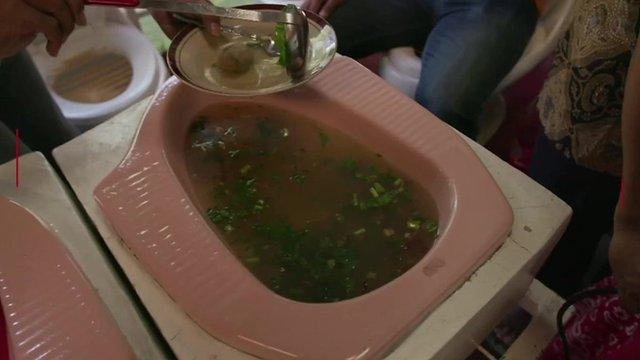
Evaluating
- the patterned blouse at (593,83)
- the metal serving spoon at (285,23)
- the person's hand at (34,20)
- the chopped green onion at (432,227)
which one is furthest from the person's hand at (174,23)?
the patterned blouse at (593,83)

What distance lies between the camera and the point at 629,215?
2.19 feet

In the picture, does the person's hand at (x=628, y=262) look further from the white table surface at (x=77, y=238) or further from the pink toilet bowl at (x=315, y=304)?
the white table surface at (x=77, y=238)

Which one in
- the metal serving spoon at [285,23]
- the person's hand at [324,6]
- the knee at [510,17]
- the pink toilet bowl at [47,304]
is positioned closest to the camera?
the pink toilet bowl at [47,304]

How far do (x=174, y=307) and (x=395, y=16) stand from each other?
3.18 ft

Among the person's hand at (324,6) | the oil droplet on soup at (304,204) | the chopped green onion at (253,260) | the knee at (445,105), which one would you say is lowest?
the knee at (445,105)

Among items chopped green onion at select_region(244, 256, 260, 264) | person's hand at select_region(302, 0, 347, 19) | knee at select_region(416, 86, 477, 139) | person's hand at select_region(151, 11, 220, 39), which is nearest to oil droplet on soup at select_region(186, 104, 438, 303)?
chopped green onion at select_region(244, 256, 260, 264)

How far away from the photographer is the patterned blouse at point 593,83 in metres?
0.77

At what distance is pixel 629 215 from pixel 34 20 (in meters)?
0.81

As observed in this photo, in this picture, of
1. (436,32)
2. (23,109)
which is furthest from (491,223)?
(23,109)

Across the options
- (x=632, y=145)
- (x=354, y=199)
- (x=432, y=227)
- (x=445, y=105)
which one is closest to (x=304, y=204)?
(x=354, y=199)

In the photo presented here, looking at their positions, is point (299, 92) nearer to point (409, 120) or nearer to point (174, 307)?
point (409, 120)

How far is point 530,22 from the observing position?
121 centimetres

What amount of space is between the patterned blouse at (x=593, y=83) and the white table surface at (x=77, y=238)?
712 millimetres

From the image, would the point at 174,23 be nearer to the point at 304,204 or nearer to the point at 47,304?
the point at 304,204
